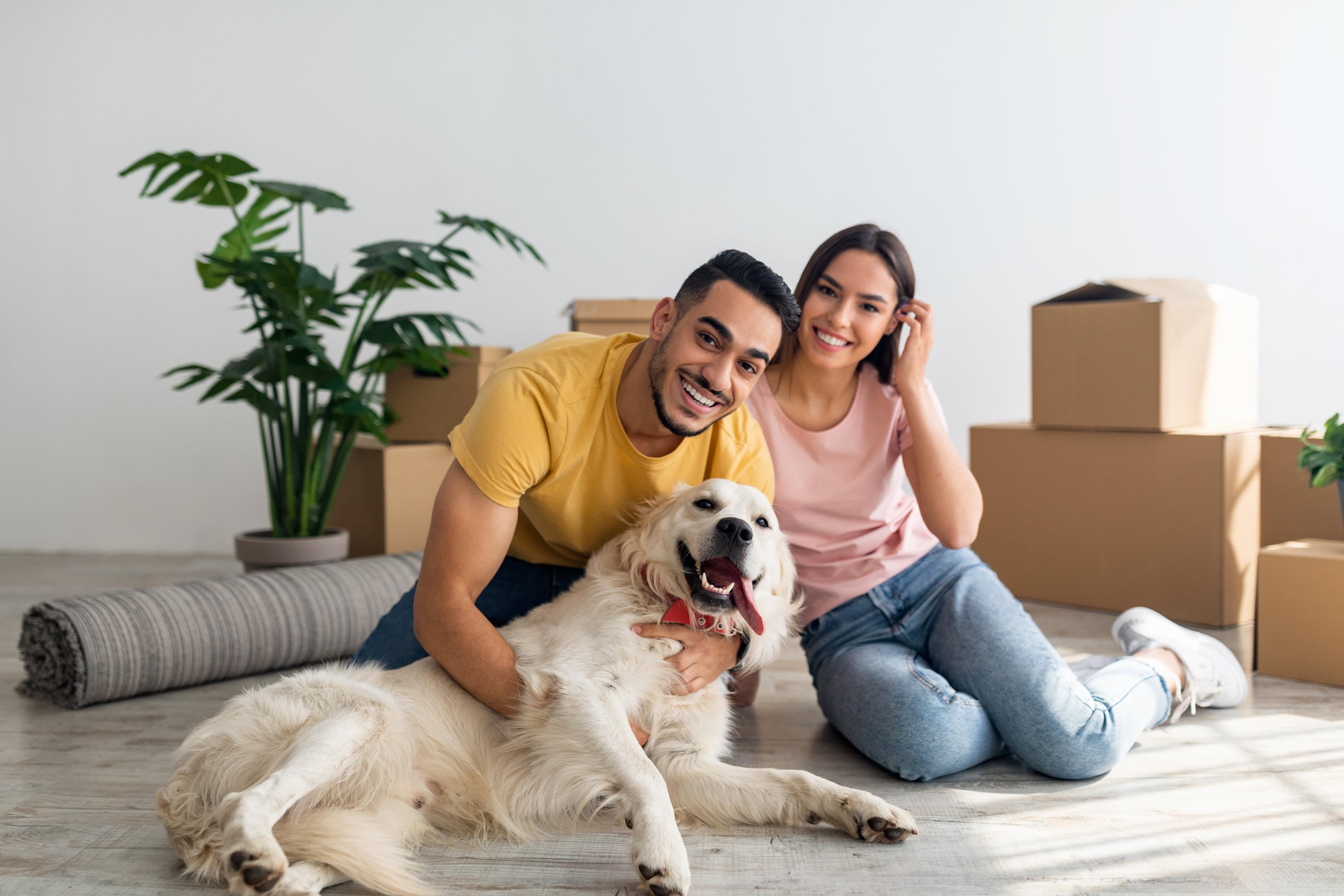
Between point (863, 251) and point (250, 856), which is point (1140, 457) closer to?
point (863, 251)

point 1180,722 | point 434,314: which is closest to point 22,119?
point 434,314

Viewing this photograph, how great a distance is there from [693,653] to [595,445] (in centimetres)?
43

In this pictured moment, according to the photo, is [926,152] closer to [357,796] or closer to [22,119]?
[357,796]

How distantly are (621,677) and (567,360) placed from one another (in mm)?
600

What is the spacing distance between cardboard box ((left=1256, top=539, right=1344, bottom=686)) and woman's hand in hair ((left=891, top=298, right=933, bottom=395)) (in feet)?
4.35

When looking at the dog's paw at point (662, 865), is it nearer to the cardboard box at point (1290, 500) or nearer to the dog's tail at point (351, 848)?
the dog's tail at point (351, 848)

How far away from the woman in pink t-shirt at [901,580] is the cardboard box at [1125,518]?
3.40 feet

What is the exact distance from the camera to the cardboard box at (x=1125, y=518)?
10.0ft

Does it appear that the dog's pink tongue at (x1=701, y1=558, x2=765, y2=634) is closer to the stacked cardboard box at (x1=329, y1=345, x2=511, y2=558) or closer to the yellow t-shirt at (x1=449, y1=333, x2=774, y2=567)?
the yellow t-shirt at (x1=449, y1=333, x2=774, y2=567)

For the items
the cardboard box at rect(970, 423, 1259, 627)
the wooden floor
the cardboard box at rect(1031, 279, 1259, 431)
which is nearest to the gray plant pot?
the wooden floor

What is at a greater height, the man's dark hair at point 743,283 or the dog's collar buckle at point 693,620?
the man's dark hair at point 743,283

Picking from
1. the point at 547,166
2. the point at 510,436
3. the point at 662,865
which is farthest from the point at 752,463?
the point at 547,166

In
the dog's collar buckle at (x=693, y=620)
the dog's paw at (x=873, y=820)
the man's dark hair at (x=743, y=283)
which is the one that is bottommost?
the dog's paw at (x=873, y=820)

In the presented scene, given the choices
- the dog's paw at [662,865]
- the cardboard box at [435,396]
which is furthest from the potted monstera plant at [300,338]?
the dog's paw at [662,865]
